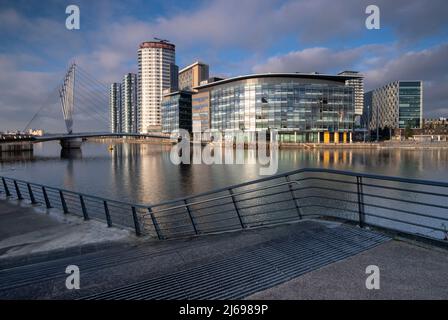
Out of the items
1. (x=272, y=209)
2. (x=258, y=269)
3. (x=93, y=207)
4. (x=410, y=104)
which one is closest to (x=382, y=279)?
(x=258, y=269)

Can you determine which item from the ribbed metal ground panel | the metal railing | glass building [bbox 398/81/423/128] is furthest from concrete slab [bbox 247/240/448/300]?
glass building [bbox 398/81/423/128]

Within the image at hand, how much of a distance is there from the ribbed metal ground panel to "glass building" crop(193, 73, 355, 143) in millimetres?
109710

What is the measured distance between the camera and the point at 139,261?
16.9 ft

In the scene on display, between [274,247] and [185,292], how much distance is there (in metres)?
2.06

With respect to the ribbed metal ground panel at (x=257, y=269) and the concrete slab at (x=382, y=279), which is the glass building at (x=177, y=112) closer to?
the ribbed metal ground panel at (x=257, y=269)

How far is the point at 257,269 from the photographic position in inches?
172

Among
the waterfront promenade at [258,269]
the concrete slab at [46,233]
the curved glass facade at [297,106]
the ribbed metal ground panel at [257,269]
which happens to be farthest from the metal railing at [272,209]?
the curved glass facade at [297,106]

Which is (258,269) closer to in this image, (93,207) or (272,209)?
(272,209)

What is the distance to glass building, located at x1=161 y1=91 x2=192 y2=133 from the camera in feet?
518

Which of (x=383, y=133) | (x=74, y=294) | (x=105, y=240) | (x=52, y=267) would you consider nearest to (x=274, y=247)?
(x=74, y=294)

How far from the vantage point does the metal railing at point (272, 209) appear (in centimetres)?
614

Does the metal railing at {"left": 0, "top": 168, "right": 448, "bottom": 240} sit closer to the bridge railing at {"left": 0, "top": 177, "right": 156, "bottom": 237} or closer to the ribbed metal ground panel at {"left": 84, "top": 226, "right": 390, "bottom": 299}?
the bridge railing at {"left": 0, "top": 177, "right": 156, "bottom": 237}
